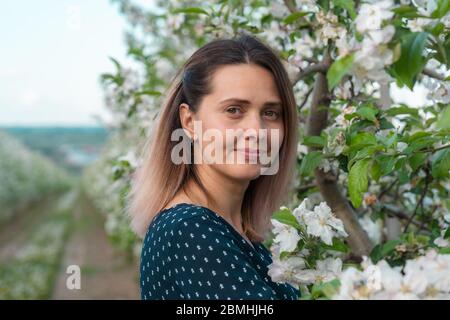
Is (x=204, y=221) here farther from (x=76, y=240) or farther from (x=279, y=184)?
(x=76, y=240)

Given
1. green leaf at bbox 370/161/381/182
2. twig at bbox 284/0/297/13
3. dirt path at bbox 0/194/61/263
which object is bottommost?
dirt path at bbox 0/194/61/263

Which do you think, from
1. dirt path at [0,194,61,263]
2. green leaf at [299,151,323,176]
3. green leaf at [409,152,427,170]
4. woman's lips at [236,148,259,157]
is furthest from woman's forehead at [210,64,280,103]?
dirt path at [0,194,61,263]

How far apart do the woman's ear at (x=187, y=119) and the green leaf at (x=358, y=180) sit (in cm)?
49

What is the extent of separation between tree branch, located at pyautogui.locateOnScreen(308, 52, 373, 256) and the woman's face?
1.15 ft

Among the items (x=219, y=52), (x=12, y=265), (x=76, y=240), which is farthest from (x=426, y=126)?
(x=76, y=240)

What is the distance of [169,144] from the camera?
5.46 ft

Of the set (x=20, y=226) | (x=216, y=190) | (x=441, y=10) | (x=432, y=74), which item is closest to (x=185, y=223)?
(x=216, y=190)

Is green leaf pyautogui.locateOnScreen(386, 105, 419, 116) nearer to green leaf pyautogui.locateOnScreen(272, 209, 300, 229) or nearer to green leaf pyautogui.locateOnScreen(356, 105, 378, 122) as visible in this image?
green leaf pyautogui.locateOnScreen(356, 105, 378, 122)

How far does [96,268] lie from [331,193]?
7238 millimetres

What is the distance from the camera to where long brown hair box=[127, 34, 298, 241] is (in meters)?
1.51

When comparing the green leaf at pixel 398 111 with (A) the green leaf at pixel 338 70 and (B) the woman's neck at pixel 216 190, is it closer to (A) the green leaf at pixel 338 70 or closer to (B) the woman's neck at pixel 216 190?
(B) the woman's neck at pixel 216 190

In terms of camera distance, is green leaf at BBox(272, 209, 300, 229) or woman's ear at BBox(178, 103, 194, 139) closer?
green leaf at BBox(272, 209, 300, 229)

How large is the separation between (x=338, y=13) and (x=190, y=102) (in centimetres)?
48

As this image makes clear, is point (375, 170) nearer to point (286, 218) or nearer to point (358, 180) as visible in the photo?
point (358, 180)
